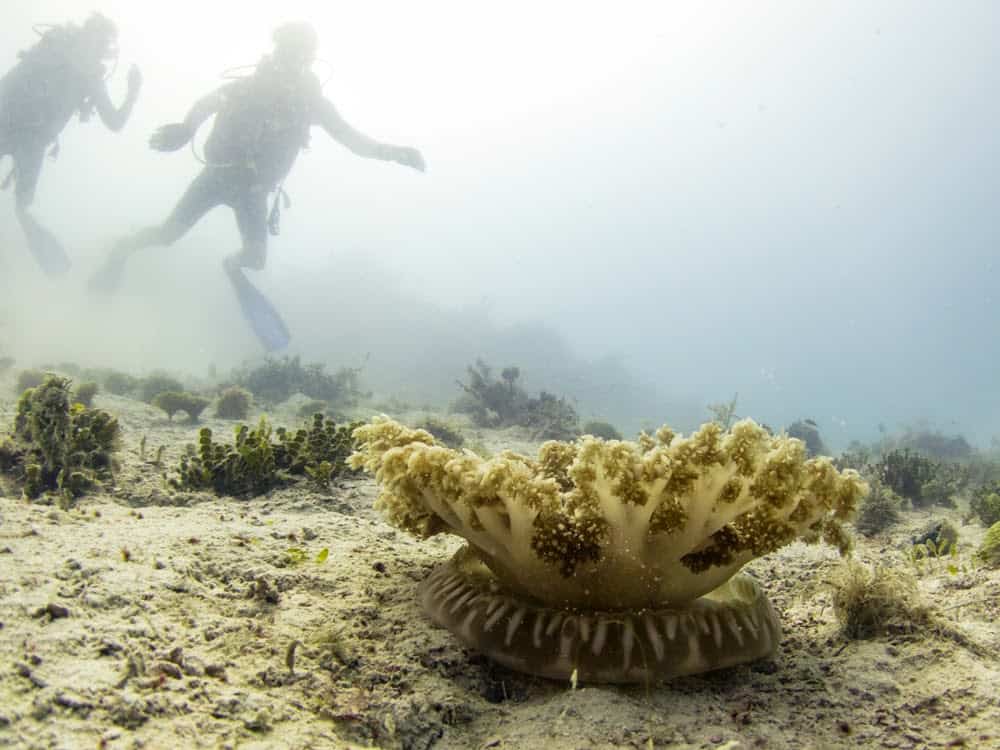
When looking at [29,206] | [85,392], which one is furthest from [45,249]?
[85,392]

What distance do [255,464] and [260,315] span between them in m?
16.3

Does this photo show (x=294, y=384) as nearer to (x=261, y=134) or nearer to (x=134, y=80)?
(x=261, y=134)

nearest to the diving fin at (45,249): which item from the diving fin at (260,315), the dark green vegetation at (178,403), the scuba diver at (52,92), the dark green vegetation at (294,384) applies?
the scuba diver at (52,92)

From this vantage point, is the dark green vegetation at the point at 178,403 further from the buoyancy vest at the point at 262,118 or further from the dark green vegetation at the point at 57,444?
the buoyancy vest at the point at 262,118

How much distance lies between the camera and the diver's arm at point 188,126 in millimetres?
14938

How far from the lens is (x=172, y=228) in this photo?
688 inches

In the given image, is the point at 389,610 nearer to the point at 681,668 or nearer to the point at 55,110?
the point at 681,668

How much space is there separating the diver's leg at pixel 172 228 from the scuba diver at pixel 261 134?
31 millimetres

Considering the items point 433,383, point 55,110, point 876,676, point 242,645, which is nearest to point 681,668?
point 876,676

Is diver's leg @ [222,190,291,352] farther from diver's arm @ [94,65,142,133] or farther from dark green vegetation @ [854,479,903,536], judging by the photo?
dark green vegetation @ [854,479,903,536]

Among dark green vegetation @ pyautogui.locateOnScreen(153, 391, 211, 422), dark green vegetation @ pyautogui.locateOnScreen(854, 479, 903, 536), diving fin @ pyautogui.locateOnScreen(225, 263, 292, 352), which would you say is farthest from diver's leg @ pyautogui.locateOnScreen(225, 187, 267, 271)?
dark green vegetation @ pyautogui.locateOnScreen(854, 479, 903, 536)

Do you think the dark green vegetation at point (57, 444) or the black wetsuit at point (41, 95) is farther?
the black wetsuit at point (41, 95)

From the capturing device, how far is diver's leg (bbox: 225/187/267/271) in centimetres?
1691

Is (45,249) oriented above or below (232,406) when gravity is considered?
above
